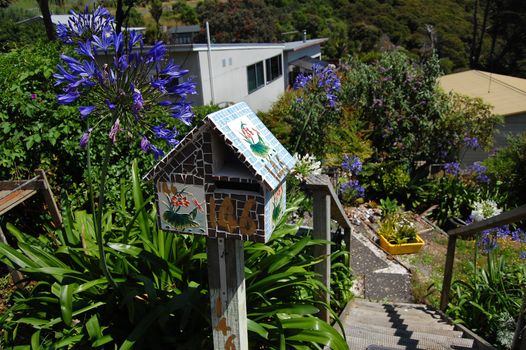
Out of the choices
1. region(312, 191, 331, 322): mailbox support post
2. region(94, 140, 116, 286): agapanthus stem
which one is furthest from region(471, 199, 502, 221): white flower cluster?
region(94, 140, 116, 286): agapanthus stem

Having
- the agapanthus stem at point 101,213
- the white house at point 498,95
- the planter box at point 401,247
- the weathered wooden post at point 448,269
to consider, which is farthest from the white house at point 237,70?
the agapanthus stem at point 101,213

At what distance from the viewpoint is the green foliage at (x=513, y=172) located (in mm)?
8055

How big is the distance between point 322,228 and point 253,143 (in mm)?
1271

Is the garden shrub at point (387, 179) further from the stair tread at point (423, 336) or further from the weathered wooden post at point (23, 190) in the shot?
the weathered wooden post at point (23, 190)

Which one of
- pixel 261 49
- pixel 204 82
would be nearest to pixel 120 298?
pixel 204 82

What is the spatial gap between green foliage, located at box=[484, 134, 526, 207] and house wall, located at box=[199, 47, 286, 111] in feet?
29.3

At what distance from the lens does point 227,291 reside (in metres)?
1.84

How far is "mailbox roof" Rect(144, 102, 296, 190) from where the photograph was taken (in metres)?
1.50

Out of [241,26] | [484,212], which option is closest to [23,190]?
[484,212]

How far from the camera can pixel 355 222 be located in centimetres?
668

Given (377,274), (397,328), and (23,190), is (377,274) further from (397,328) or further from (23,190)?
(23,190)

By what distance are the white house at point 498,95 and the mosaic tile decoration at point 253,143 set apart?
31.5 ft

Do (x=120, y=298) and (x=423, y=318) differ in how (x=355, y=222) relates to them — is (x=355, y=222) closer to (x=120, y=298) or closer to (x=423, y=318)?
A: (x=423, y=318)

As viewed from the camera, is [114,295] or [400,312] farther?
[400,312]
